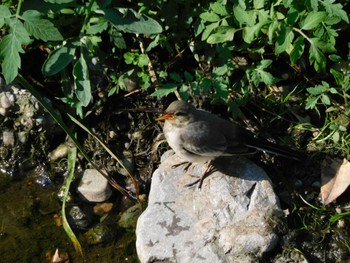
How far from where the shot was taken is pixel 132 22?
220 inches

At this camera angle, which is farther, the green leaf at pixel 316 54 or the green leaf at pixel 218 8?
the green leaf at pixel 218 8

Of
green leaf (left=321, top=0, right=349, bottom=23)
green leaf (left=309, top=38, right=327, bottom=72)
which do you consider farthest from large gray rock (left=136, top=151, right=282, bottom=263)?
green leaf (left=321, top=0, right=349, bottom=23)

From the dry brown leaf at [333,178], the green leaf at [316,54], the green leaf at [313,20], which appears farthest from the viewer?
the dry brown leaf at [333,178]

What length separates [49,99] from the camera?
6.61 metres

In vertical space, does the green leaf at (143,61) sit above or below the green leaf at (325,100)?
above

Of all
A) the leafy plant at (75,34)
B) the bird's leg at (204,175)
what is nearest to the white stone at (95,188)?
the leafy plant at (75,34)

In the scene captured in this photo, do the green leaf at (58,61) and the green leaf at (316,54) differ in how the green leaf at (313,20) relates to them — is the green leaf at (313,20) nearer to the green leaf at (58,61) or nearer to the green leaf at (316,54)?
the green leaf at (316,54)

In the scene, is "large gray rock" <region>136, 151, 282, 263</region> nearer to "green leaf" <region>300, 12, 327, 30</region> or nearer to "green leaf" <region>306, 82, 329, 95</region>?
"green leaf" <region>306, 82, 329, 95</region>

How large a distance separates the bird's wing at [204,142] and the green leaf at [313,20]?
45.0 inches

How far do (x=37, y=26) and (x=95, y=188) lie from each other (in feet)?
5.90

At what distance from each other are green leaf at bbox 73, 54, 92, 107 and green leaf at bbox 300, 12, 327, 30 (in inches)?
73.4

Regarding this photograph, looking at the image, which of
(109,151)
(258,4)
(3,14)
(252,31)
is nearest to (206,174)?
(109,151)

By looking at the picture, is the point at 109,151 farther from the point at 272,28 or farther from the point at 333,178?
the point at 333,178

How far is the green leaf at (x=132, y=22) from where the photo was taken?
5.52 meters
